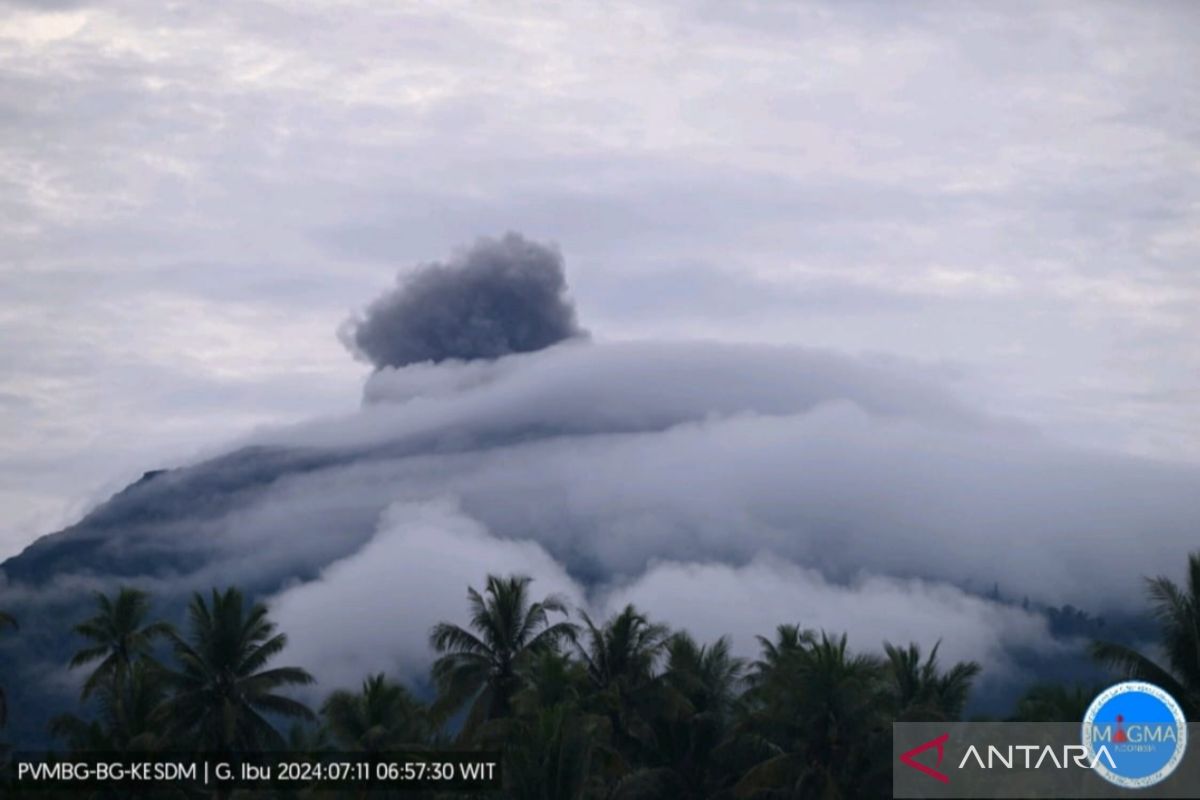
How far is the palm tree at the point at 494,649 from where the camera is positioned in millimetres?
70438

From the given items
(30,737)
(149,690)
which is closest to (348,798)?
(149,690)

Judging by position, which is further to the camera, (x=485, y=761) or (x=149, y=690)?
(x=149, y=690)

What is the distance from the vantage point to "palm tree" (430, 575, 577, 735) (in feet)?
231

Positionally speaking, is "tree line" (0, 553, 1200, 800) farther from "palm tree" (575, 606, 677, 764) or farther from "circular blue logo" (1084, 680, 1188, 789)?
"circular blue logo" (1084, 680, 1188, 789)

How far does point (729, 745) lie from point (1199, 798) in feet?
115

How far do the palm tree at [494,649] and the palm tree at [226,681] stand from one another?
21.2 feet

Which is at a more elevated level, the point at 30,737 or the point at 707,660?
the point at 30,737

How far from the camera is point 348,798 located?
56344 millimetres

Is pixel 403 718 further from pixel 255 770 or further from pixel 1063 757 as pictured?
pixel 1063 757

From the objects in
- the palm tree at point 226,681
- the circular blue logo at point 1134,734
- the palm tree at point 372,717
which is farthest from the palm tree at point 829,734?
the palm tree at point 226,681
